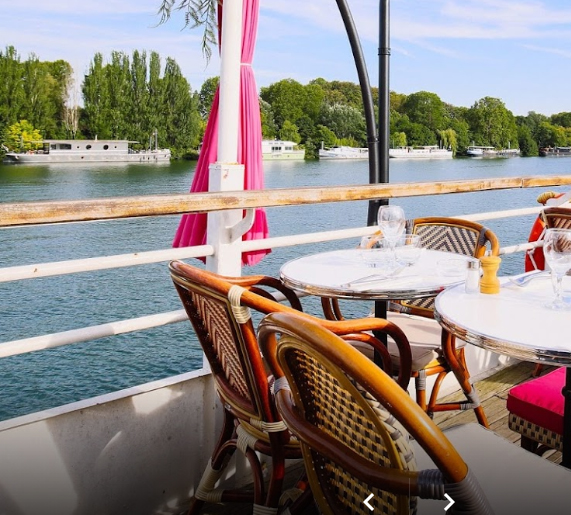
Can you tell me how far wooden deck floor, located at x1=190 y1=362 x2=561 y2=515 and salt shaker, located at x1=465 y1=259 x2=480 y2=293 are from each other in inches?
27.6

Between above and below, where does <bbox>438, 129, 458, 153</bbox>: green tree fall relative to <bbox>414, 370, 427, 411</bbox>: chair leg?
above

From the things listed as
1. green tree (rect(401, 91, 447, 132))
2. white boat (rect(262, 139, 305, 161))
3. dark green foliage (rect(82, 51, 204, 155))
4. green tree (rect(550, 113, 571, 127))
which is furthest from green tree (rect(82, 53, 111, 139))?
green tree (rect(550, 113, 571, 127))

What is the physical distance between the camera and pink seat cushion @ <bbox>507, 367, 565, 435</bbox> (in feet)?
6.22

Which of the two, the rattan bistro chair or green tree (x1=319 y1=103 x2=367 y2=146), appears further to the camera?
green tree (x1=319 y1=103 x2=367 y2=146)

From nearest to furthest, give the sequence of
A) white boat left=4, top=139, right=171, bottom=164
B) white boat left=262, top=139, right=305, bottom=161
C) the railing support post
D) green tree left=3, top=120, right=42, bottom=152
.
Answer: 1. the railing support post
2. green tree left=3, top=120, right=42, bottom=152
3. white boat left=4, top=139, right=171, bottom=164
4. white boat left=262, top=139, right=305, bottom=161

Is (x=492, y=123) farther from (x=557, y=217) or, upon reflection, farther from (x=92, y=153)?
(x=557, y=217)

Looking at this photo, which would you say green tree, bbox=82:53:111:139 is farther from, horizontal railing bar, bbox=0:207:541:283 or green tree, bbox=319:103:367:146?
horizontal railing bar, bbox=0:207:541:283

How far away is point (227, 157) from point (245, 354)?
119cm

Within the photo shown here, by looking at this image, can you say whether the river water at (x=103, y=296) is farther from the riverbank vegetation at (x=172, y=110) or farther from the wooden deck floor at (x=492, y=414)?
the riverbank vegetation at (x=172, y=110)

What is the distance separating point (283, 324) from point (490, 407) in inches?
81.5

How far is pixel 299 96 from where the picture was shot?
2307 inches

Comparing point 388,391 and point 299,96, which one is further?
point 299,96

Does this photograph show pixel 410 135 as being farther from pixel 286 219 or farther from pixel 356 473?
pixel 356 473

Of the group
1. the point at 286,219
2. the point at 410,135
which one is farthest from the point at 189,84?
the point at 286,219
